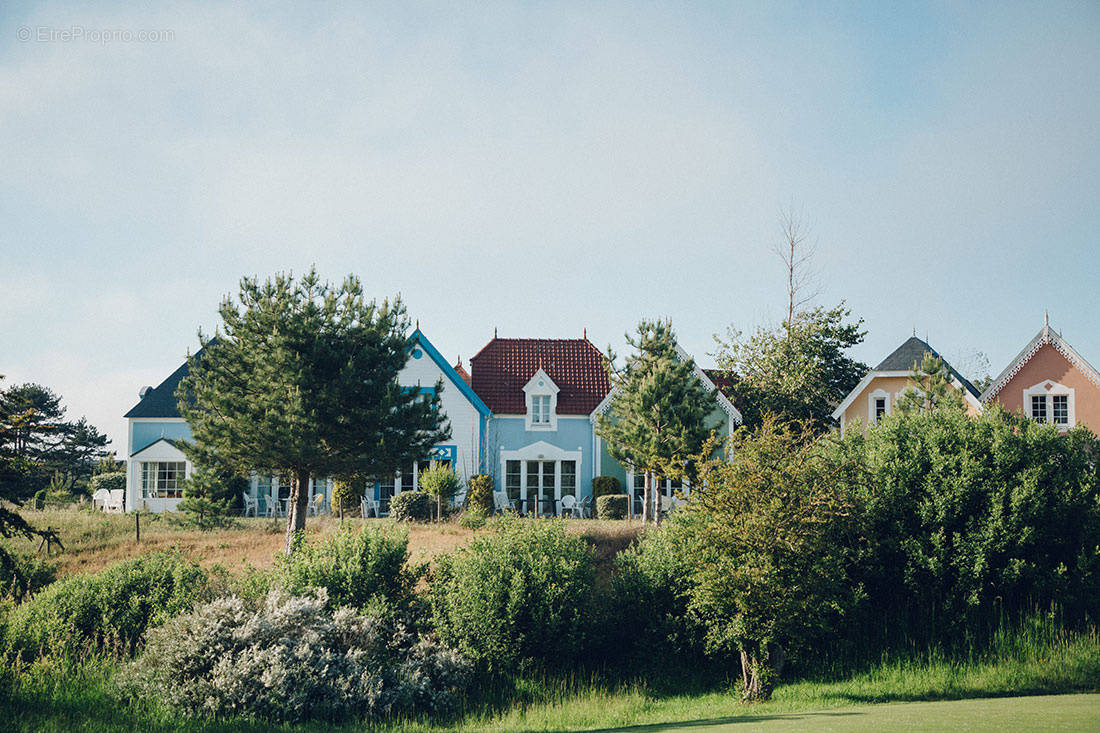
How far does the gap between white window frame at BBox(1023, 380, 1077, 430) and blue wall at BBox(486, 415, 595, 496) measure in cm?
1543

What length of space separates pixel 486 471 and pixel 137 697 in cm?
1762

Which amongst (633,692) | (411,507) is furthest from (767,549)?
(411,507)

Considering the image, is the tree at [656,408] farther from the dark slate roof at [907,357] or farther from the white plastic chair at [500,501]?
the dark slate roof at [907,357]

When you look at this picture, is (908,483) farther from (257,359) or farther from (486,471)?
(486,471)

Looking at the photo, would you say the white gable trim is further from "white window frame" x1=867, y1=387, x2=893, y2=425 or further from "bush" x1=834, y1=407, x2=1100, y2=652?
"bush" x1=834, y1=407, x2=1100, y2=652

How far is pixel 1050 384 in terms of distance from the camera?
91.8 ft

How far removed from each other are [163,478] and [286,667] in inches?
805

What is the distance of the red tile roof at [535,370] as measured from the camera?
29.0 metres

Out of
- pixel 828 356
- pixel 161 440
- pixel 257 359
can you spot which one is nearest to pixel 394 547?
pixel 257 359

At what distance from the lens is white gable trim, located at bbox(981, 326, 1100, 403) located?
1086 inches

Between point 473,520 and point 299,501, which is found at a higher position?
point 299,501

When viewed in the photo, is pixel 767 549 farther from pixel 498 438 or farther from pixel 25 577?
pixel 498 438

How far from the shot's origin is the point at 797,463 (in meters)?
12.5

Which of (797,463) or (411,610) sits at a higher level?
(797,463)
